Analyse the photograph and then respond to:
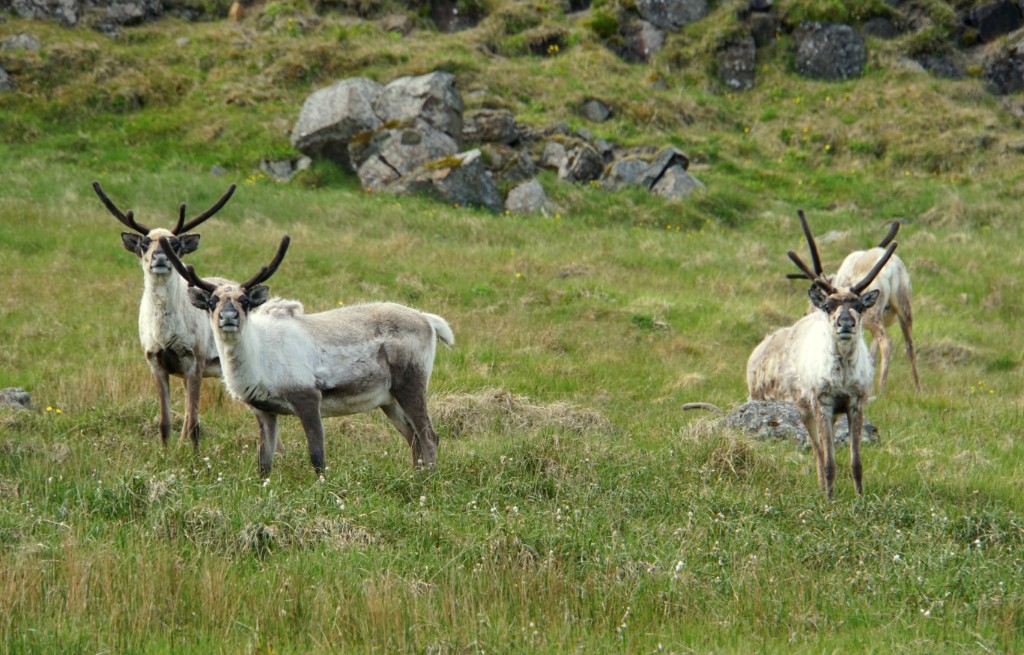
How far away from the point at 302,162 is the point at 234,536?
800 inches

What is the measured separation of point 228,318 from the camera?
8.74 metres

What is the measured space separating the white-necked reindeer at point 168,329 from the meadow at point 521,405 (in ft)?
1.50

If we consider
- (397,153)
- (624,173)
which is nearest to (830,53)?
(624,173)

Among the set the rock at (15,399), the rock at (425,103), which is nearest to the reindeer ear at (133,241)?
the rock at (15,399)

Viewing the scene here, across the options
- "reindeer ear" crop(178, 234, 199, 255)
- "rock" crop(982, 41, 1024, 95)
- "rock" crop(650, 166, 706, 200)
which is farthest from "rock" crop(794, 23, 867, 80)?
"reindeer ear" crop(178, 234, 199, 255)

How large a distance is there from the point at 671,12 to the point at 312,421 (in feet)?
101

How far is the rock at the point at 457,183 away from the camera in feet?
81.3

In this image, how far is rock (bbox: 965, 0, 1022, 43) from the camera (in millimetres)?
35781

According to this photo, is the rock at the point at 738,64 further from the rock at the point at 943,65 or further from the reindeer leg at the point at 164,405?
the reindeer leg at the point at 164,405

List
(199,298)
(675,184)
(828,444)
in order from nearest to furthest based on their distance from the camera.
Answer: (199,298) < (828,444) < (675,184)

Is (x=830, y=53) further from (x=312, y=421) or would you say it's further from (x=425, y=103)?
(x=312, y=421)

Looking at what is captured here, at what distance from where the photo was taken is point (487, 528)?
803 cm

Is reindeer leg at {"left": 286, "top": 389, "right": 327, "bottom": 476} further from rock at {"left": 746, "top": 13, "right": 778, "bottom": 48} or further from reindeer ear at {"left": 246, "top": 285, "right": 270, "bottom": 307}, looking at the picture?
rock at {"left": 746, "top": 13, "right": 778, "bottom": 48}

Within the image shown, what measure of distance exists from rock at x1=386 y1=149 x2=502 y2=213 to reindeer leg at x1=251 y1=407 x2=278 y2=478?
15.5 metres
